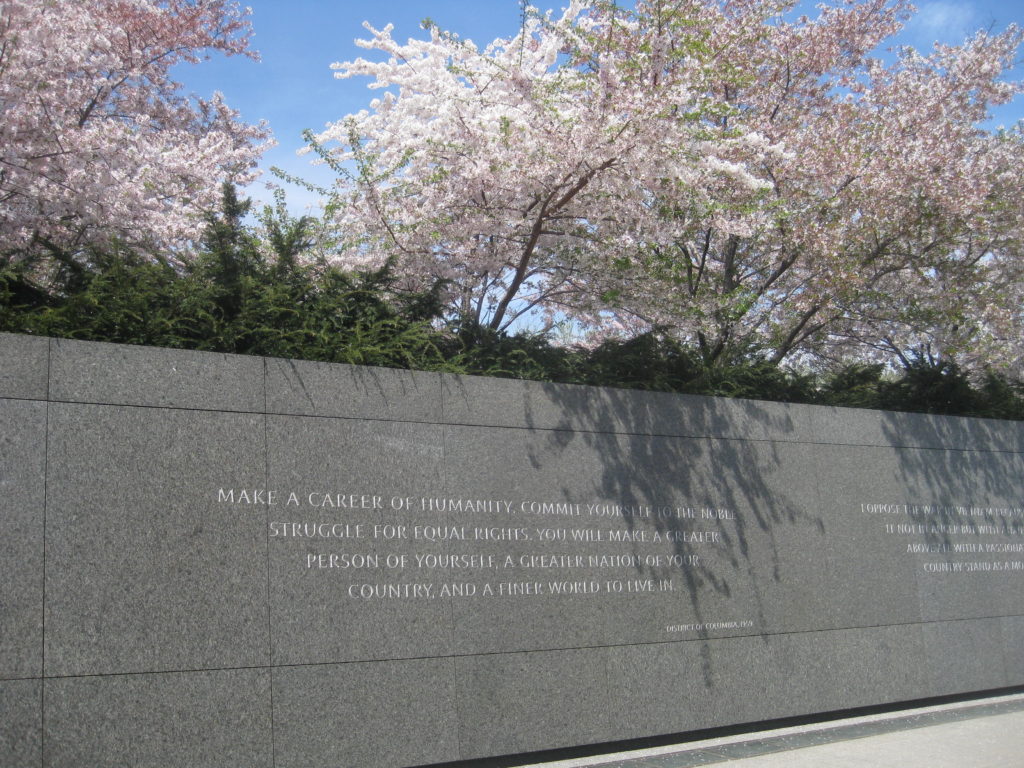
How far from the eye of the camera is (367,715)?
22.6 feet

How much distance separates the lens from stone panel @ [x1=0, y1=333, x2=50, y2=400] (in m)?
6.13

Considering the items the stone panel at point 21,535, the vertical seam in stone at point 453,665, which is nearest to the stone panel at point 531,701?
the vertical seam in stone at point 453,665

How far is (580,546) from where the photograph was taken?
834cm

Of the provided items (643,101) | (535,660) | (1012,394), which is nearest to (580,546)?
(535,660)

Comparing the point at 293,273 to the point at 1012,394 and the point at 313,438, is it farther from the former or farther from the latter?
the point at 1012,394

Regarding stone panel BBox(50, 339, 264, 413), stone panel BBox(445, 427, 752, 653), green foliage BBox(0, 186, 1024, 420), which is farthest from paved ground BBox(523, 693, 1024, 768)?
stone panel BBox(50, 339, 264, 413)

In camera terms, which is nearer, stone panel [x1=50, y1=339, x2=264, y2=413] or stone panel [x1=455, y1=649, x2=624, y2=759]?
stone panel [x1=50, y1=339, x2=264, y2=413]

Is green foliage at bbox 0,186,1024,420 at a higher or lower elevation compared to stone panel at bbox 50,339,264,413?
higher

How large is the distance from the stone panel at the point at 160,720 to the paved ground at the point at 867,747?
2.38 m

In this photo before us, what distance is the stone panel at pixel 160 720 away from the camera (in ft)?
19.1

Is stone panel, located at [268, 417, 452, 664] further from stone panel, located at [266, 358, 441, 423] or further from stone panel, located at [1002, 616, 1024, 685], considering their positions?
stone panel, located at [1002, 616, 1024, 685]

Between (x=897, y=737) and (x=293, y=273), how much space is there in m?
6.88

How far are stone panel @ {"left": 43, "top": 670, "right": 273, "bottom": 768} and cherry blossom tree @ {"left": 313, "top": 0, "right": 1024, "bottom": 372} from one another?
14.9ft

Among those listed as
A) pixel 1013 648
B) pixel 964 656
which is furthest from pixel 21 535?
pixel 1013 648
